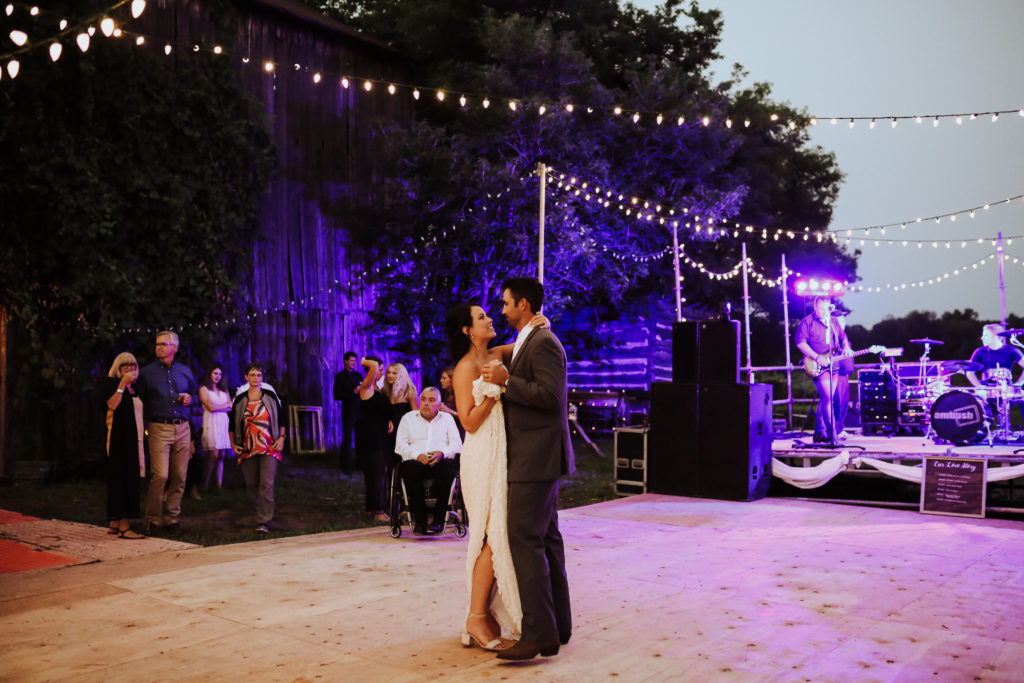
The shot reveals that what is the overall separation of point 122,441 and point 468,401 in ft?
15.2

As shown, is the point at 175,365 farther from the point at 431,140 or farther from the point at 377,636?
A: the point at 431,140

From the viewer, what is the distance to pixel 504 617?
4172mm

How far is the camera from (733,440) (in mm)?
9328

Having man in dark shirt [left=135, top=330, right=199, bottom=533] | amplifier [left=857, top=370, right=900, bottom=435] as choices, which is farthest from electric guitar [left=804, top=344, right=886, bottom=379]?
man in dark shirt [left=135, top=330, right=199, bottom=533]

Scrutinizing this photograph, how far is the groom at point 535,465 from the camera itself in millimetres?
3920

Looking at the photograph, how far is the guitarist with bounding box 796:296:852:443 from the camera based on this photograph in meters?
10.9

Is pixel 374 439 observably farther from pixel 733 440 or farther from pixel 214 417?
pixel 733 440

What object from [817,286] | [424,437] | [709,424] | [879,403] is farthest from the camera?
[817,286]

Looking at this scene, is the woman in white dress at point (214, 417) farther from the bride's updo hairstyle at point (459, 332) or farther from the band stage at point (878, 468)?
the bride's updo hairstyle at point (459, 332)

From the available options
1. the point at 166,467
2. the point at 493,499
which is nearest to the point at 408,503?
the point at 166,467

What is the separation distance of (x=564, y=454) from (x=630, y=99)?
550 inches

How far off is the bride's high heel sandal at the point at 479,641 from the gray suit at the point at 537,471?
0.80ft

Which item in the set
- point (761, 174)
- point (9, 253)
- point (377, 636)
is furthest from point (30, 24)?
point (761, 174)

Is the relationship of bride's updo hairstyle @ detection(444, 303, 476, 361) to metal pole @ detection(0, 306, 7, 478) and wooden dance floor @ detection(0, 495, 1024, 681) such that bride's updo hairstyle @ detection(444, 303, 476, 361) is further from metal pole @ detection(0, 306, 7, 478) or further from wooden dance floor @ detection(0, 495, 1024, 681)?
metal pole @ detection(0, 306, 7, 478)
